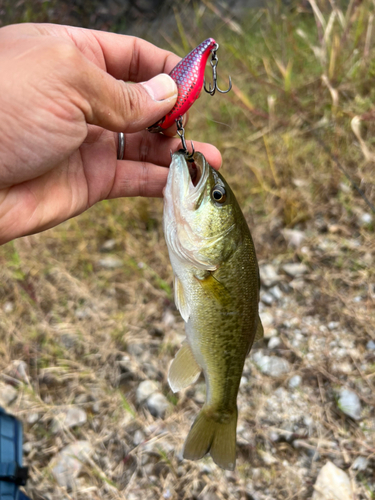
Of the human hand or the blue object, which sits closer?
the human hand

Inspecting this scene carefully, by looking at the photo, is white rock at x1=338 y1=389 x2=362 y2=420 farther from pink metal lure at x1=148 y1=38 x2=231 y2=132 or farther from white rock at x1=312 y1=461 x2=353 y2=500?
pink metal lure at x1=148 y1=38 x2=231 y2=132

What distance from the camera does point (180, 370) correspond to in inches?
80.1

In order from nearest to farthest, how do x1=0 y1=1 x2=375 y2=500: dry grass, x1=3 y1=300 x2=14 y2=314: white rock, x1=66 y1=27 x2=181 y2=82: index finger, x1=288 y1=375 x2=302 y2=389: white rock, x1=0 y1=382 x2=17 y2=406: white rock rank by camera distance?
1. x1=66 y1=27 x2=181 y2=82: index finger
2. x1=0 y1=1 x2=375 y2=500: dry grass
3. x1=288 y1=375 x2=302 y2=389: white rock
4. x1=0 y1=382 x2=17 y2=406: white rock
5. x1=3 y1=300 x2=14 y2=314: white rock

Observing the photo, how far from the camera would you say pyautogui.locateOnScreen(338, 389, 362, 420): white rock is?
2441 millimetres

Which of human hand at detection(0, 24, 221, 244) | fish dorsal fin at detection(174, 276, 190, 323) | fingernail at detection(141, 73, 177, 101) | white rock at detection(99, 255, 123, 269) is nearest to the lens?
human hand at detection(0, 24, 221, 244)

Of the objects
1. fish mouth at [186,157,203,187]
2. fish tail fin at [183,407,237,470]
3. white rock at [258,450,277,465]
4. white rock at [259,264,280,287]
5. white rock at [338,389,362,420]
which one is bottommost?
white rock at [258,450,277,465]

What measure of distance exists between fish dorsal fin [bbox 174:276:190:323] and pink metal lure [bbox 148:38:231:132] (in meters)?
0.86

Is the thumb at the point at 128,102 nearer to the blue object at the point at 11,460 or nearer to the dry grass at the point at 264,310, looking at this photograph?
the dry grass at the point at 264,310

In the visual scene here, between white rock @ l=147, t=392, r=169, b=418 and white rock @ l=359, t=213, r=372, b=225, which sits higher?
white rock @ l=359, t=213, r=372, b=225

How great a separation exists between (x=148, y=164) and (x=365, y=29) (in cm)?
309

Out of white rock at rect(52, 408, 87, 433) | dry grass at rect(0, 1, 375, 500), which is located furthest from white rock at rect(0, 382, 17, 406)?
white rock at rect(52, 408, 87, 433)

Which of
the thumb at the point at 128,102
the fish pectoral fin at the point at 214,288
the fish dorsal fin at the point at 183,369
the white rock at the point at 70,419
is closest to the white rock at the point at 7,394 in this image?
the white rock at the point at 70,419

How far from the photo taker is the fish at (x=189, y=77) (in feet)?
5.49

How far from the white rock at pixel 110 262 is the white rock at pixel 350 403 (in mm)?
2119
